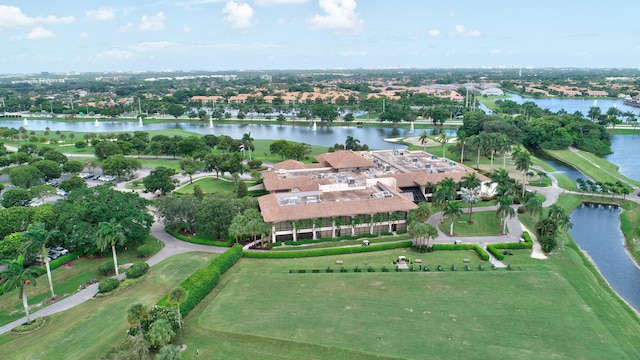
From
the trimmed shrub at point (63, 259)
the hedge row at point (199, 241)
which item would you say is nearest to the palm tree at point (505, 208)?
the hedge row at point (199, 241)

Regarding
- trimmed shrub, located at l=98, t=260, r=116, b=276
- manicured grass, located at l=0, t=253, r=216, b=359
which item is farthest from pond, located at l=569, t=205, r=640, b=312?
trimmed shrub, located at l=98, t=260, r=116, b=276

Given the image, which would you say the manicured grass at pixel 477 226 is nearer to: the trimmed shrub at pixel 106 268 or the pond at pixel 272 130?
the trimmed shrub at pixel 106 268

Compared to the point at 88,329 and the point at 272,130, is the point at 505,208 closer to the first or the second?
the point at 88,329

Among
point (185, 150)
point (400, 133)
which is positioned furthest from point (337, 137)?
point (185, 150)

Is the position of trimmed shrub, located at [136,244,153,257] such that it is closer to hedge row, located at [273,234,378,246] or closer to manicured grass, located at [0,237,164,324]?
manicured grass, located at [0,237,164,324]

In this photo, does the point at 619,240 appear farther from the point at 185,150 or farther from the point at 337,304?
the point at 185,150

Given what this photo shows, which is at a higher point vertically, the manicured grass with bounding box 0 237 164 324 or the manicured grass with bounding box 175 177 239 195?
the manicured grass with bounding box 175 177 239 195
